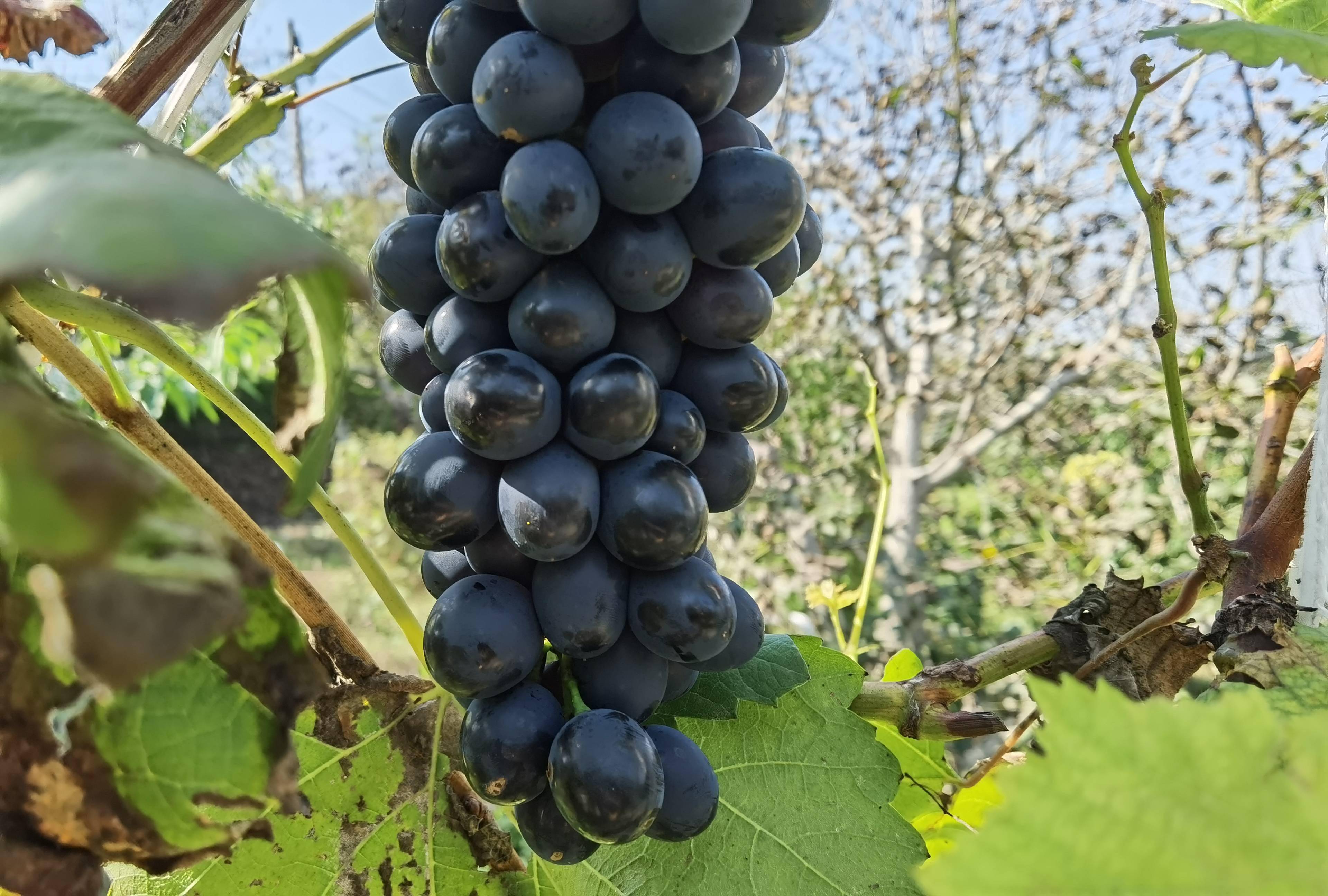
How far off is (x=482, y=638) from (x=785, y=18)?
27cm

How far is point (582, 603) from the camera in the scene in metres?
0.35

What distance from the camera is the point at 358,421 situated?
24.4ft

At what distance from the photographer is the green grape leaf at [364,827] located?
16.2 inches

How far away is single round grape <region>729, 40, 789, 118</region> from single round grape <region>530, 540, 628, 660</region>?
21cm

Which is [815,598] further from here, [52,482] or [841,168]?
[841,168]

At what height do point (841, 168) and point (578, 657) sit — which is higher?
point (841, 168)

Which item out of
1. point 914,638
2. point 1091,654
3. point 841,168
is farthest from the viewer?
point 841,168

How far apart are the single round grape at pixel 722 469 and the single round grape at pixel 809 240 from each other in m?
0.10

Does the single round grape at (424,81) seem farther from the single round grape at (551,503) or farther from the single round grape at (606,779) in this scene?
the single round grape at (606,779)

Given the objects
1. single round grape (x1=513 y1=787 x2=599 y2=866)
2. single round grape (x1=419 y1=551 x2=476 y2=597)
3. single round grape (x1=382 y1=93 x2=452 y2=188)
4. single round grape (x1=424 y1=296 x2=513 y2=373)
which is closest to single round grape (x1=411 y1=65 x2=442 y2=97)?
single round grape (x1=382 y1=93 x2=452 y2=188)

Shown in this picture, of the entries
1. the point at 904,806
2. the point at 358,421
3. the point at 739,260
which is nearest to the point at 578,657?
the point at 739,260

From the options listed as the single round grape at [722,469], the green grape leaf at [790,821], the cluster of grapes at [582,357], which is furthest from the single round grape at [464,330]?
the green grape leaf at [790,821]

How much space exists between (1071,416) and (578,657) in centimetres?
266

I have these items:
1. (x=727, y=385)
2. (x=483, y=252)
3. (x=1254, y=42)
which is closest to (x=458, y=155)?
(x=483, y=252)
